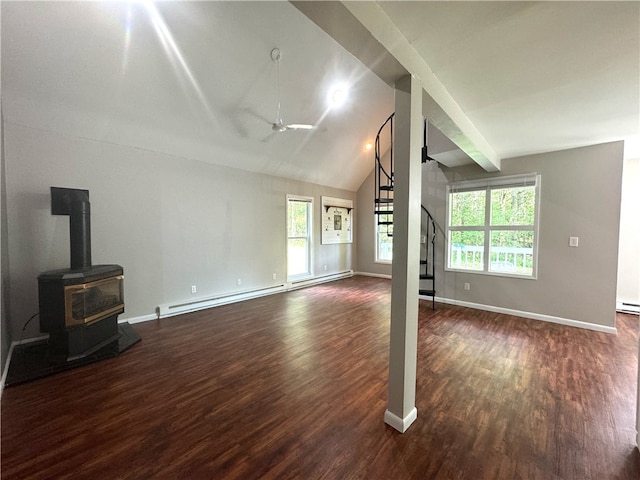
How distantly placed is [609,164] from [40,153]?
731 cm

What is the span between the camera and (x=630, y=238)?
451 centimetres

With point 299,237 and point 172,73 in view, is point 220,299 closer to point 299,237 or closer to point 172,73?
→ point 299,237

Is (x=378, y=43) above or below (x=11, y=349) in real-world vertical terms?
above

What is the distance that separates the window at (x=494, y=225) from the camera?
421 centimetres

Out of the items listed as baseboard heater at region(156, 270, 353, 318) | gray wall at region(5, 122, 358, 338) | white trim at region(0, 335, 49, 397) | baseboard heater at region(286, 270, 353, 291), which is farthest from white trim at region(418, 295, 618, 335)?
white trim at region(0, 335, 49, 397)

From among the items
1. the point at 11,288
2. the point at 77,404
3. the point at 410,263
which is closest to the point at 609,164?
the point at 410,263

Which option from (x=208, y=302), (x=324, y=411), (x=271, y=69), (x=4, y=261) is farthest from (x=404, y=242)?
(x=4, y=261)

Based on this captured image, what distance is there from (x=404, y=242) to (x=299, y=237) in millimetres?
4797

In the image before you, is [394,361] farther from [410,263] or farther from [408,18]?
[408,18]

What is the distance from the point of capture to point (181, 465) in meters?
1.53

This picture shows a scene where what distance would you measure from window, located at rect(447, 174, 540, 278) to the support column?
350cm

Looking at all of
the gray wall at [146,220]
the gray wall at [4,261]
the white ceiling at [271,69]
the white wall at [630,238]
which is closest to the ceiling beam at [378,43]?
the white ceiling at [271,69]

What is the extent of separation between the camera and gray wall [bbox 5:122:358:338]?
2.99 meters

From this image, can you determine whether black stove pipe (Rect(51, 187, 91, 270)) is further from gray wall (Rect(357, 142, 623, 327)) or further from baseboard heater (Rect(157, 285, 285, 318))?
gray wall (Rect(357, 142, 623, 327))
